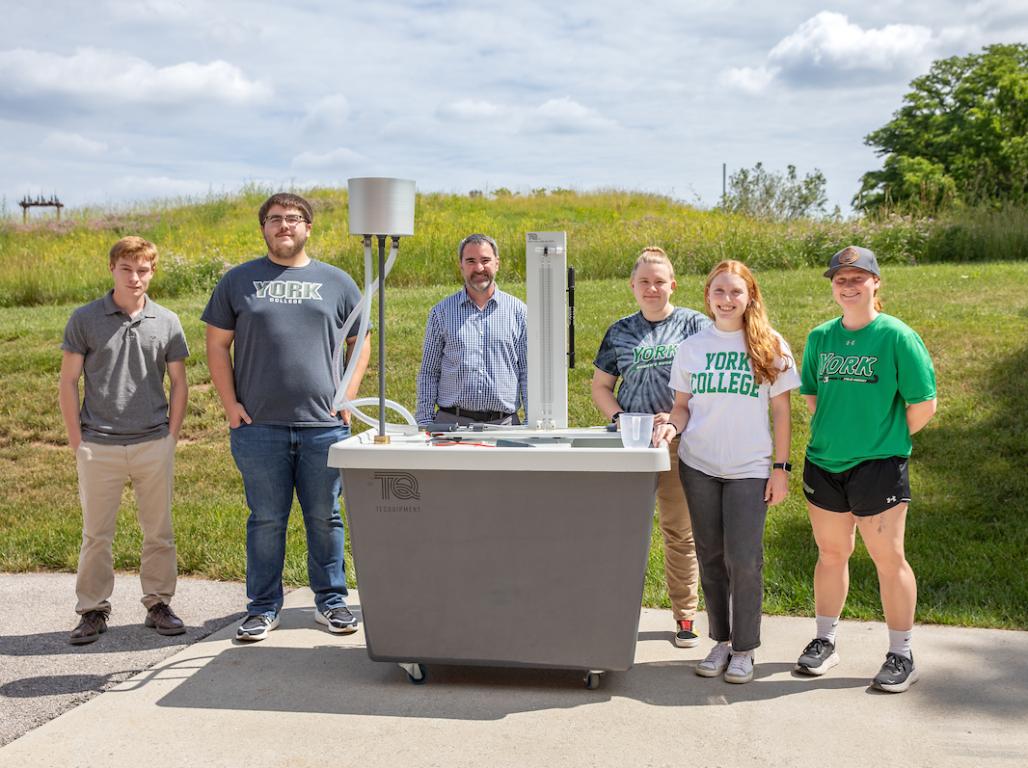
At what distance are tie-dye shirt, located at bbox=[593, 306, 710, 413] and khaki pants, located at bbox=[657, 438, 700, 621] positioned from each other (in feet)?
0.65

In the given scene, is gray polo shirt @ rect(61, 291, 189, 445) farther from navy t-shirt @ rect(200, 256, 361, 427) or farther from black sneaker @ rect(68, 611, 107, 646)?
black sneaker @ rect(68, 611, 107, 646)

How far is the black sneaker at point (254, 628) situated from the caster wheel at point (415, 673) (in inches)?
30.3

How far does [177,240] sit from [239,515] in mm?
14285

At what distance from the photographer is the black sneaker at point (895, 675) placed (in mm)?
3566

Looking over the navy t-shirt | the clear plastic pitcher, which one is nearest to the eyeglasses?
the navy t-shirt

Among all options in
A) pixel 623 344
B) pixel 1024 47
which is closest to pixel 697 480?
pixel 623 344

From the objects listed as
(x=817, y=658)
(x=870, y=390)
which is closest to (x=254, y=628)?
(x=817, y=658)

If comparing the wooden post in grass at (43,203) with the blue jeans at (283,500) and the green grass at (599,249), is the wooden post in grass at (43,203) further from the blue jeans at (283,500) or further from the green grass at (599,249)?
the blue jeans at (283,500)

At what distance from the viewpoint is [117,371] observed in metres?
4.16

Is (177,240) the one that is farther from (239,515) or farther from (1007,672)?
(1007,672)

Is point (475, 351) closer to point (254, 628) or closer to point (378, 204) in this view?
point (378, 204)

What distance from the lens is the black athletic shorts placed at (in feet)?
11.4

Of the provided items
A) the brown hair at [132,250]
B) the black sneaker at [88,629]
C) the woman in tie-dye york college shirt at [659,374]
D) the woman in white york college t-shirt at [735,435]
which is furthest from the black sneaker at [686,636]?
the brown hair at [132,250]

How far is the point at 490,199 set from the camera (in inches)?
958
